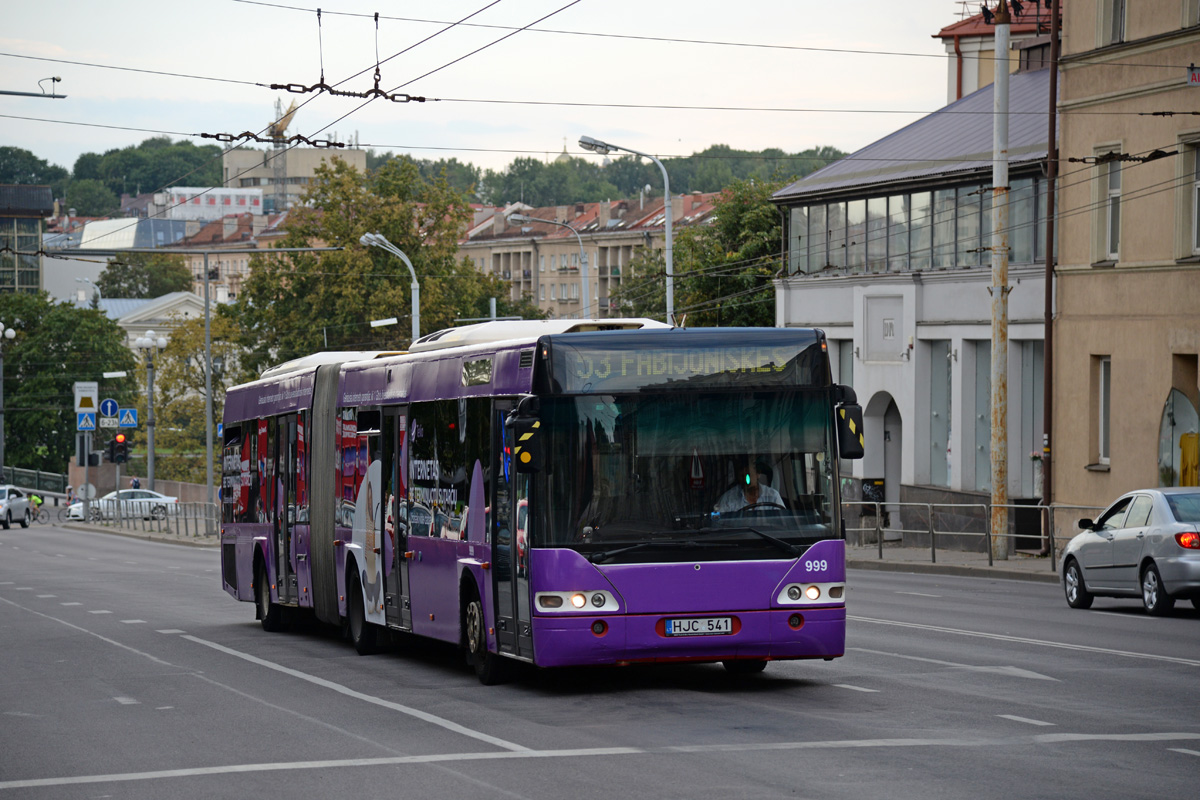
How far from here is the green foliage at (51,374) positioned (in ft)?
379

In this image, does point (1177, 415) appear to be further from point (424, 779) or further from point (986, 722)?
point (424, 779)

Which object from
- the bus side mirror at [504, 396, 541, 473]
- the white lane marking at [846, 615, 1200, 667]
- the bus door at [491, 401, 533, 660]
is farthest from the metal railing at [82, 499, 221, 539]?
the bus side mirror at [504, 396, 541, 473]

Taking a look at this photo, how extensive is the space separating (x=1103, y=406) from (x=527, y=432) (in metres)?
23.5

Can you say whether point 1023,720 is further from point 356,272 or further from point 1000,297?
point 356,272

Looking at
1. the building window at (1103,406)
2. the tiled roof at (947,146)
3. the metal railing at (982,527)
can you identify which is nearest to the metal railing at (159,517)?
the tiled roof at (947,146)

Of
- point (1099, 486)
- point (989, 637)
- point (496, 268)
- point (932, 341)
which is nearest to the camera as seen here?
point (989, 637)

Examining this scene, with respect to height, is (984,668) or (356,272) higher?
(356,272)

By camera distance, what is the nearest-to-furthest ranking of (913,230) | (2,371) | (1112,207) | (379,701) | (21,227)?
(379,701) < (1112,207) < (913,230) < (2,371) < (21,227)

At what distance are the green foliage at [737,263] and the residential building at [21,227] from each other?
103768 mm

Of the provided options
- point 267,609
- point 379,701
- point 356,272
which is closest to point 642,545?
point 379,701

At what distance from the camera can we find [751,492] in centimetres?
1369

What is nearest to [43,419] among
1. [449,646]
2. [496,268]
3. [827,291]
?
[496,268]

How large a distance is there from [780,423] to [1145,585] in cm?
981

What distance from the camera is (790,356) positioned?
1396cm
